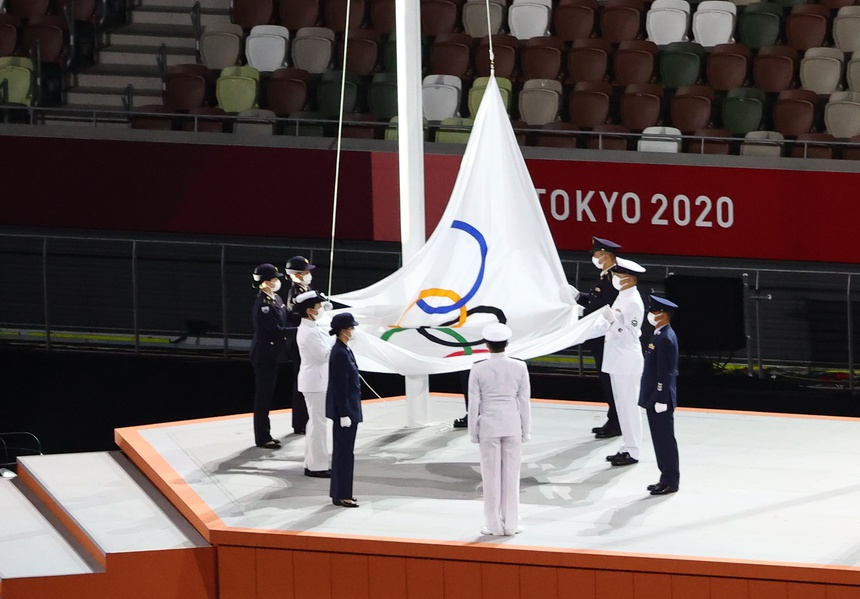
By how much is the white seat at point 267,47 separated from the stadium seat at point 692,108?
164 inches

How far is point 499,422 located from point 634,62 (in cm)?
713

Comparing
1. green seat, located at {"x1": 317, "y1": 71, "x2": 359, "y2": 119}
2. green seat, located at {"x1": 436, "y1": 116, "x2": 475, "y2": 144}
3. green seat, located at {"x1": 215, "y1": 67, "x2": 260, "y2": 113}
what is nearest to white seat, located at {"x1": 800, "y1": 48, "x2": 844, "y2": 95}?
green seat, located at {"x1": 436, "y1": 116, "x2": 475, "y2": 144}

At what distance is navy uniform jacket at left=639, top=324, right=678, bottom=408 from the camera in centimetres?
890

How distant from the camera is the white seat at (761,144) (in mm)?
13086

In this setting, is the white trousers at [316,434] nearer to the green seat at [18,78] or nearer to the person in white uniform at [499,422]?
the person in white uniform at [499,422]

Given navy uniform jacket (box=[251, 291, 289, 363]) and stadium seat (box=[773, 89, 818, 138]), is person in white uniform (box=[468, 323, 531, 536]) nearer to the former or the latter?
navy uniform jacket (box=[251, 291, 289, 363])

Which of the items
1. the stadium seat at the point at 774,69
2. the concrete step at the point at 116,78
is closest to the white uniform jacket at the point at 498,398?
the stadium seat at the point at 774,69

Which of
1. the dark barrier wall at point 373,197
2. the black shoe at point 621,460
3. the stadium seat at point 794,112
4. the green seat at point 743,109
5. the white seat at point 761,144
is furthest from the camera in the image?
the green seat at point 743,109

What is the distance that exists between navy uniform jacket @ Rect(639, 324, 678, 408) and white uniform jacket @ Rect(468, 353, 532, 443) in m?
1.15

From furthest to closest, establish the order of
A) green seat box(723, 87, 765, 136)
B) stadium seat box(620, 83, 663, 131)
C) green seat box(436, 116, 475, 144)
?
1. stadium seat box(620, 83, 663, 131)
2. green seat box(723, 87, 765, 136)
3. green seat box(436, 116, 475, 144)

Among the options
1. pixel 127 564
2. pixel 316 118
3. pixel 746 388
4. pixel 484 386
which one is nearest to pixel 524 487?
pixel 484 386

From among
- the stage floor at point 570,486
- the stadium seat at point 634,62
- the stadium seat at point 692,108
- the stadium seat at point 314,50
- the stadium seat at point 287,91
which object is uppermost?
the stadium seat at point 314,50

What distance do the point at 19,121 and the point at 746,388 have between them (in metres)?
7.81

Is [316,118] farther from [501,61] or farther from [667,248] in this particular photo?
[667,248]
